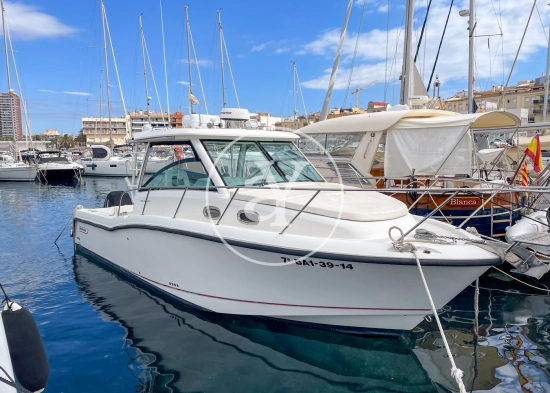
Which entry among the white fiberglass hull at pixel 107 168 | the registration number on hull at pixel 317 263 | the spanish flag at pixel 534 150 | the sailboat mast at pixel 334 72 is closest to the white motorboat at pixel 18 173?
the white fiberglass hull at pixel 107 168

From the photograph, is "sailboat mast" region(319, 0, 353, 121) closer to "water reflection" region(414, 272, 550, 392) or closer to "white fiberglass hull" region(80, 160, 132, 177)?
"water reflection" region(414, 272, 550, 392)

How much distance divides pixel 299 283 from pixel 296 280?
0.16 feet

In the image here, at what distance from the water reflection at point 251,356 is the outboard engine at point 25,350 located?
1.41 m

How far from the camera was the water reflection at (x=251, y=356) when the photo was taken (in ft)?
13.3

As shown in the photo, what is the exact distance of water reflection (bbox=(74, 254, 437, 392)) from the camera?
4.05 meters

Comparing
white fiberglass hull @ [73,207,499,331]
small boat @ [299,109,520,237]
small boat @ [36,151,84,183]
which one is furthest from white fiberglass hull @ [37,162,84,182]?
white fiberglass hull @ [73,207,499,331]

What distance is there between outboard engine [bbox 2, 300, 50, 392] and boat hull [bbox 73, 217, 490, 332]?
7.31 feet

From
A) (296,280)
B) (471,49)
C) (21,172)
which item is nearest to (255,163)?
(296,280)

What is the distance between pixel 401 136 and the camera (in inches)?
352

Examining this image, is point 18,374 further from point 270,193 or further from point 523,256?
point 523,256

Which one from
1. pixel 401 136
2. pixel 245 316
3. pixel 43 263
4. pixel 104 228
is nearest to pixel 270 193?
pixel 245 316

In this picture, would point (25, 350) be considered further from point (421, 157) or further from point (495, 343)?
point (421, 157)

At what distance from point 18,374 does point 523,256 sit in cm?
475

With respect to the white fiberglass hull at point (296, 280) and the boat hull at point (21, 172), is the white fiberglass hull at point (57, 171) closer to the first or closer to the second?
the boat hull at point (21, 172)
